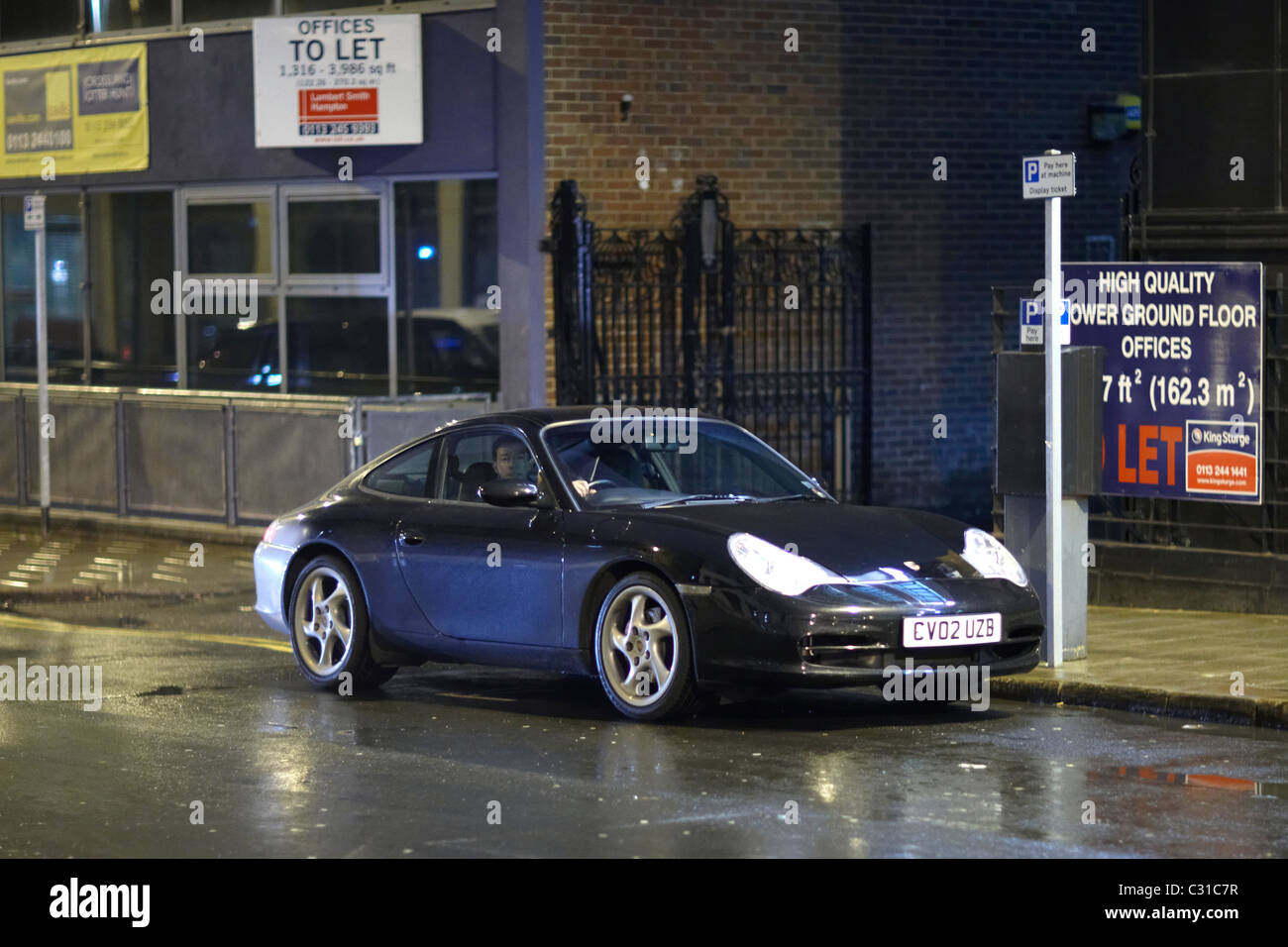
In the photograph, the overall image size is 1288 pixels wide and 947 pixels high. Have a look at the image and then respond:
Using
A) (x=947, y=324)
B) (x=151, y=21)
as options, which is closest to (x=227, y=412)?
(x=151, y=21)

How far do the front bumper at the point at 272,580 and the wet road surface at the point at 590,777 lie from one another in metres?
0.34

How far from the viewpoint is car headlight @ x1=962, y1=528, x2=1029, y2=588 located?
1027 centimetres

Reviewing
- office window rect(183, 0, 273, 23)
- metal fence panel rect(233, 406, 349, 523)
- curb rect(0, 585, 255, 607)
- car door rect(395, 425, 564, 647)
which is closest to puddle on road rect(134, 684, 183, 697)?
car door rect(395, 425, 564, 647)

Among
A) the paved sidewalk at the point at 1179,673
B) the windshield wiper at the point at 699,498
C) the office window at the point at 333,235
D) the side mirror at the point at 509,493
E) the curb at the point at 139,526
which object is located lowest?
the paved sidewalk at the point at 1179,673

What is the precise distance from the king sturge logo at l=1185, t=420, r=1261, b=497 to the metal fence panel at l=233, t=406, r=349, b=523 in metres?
7.03

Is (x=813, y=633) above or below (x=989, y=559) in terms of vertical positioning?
below

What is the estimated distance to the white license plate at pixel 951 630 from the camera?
384 inches

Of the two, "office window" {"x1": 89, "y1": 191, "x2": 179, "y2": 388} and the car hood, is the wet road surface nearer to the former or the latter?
the car hood

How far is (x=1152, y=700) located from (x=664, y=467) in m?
2.57

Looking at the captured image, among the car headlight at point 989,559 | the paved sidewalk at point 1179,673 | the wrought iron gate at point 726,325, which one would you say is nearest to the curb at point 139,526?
the wrought iron gate at point 726,325

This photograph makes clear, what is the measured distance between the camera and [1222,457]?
13250 millimetres

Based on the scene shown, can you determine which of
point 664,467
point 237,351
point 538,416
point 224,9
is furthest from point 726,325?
point 664,467

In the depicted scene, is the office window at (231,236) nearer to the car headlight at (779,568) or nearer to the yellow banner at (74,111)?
the yellow banner at (74,111)

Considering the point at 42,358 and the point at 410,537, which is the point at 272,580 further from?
the point at 42,358
